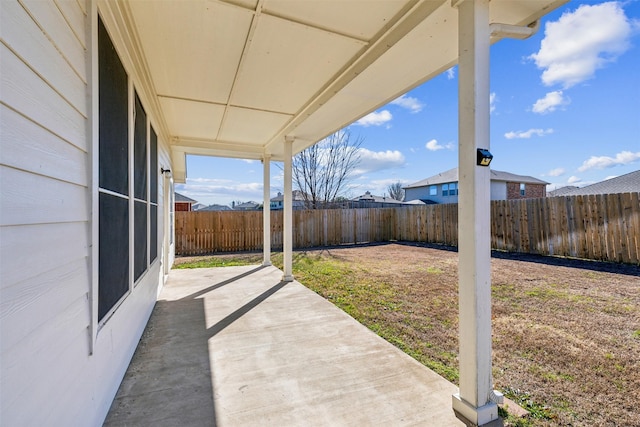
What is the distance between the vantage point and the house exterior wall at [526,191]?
1991cm

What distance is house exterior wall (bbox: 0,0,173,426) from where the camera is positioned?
90 cm

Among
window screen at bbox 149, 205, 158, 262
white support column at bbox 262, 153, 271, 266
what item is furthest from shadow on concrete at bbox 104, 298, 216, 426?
white support column at bbox 262, 153, 271, 266

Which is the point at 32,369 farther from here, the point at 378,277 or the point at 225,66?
the point at 378,277

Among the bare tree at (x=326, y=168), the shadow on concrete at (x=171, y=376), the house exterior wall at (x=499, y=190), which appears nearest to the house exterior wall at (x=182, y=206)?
the bare tree at (x=326, y=168)

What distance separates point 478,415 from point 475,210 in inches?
49.1

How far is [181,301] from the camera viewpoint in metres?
4.36

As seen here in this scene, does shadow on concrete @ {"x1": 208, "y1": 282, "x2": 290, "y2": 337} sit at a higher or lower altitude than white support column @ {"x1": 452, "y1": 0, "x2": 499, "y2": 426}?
lower

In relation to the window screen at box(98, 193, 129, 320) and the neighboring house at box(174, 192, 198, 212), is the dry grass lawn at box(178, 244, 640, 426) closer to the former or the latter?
the window screen at box(98, 193, 129, 320)

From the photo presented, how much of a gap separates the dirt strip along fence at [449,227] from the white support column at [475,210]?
7.25 meters

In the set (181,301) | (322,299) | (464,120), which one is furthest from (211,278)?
(464,120)

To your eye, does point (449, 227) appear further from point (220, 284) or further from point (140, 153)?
point (140, 153)

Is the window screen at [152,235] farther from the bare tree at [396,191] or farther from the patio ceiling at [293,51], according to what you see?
the bare tree at [396,191]

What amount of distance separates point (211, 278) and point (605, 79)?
9.48 m

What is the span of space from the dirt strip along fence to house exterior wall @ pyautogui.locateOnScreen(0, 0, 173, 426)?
28.8 ft
